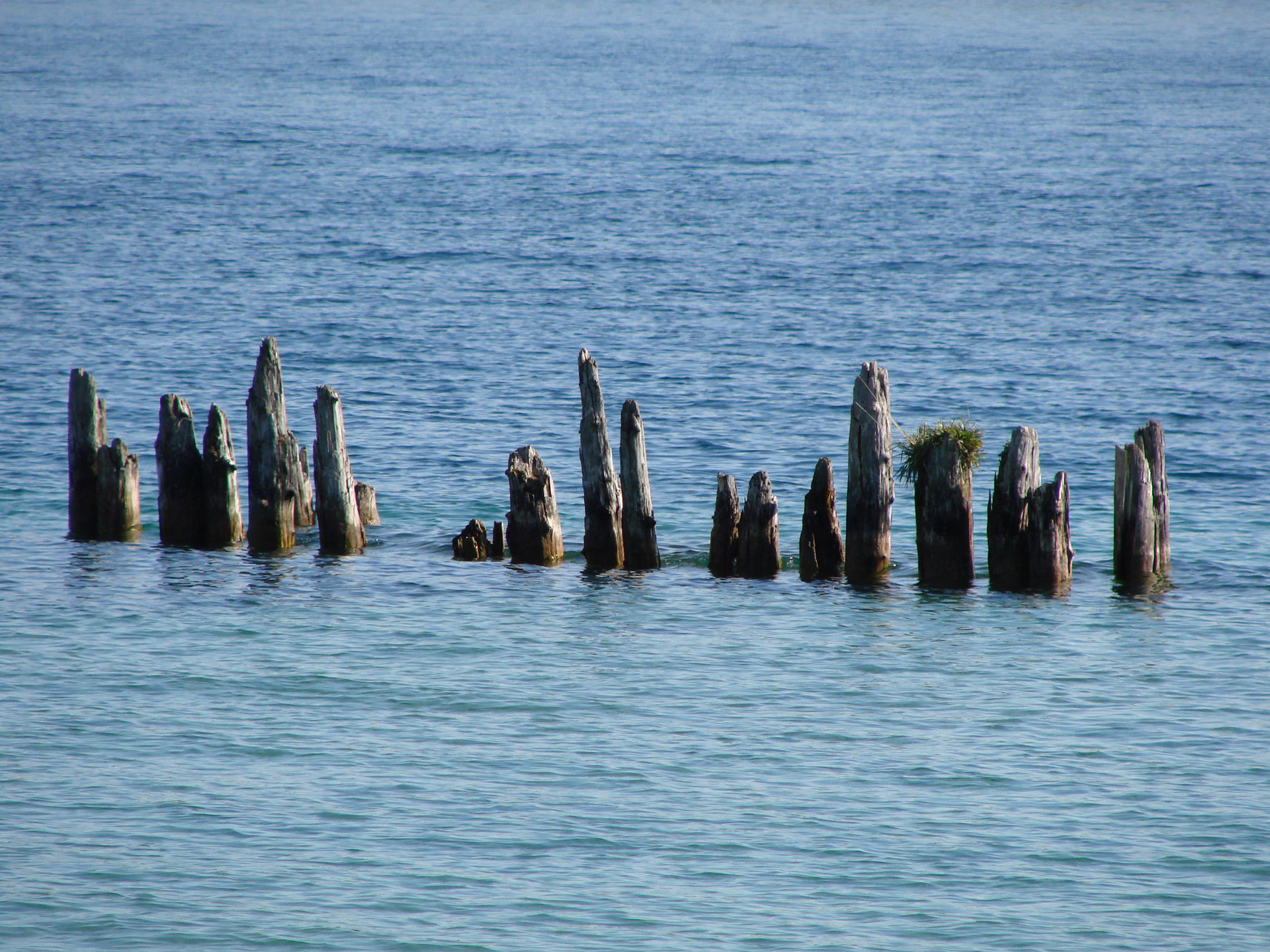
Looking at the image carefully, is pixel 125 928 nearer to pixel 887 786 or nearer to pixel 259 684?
pixel 259 684

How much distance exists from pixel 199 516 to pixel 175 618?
275 centimetres

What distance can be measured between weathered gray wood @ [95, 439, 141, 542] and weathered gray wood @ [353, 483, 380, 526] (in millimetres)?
3473

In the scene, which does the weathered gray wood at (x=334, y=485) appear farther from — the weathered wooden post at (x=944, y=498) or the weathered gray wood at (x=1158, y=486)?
the weathered gray wood at (x=1158, y=486)

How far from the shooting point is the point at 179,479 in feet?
78.1

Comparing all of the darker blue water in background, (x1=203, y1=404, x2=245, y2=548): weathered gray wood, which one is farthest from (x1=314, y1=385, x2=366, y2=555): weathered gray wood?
(x1=203, y1=404, x2=245, y2=548): weathered gray wood

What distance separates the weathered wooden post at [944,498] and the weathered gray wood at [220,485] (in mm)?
9776

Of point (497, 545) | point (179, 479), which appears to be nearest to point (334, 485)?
point (179, 479)

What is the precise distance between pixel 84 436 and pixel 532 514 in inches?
265

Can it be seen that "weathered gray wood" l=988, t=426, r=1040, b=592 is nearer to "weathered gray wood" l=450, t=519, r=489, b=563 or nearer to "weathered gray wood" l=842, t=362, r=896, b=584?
"weathered gray wood" l=842, t=362, r=896, b=584

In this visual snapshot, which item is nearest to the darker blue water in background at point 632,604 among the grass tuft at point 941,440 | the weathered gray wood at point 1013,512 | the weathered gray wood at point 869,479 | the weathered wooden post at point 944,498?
the weathered gray wood at point 1013,512

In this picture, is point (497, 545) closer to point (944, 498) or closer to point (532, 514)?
point (532, 514)

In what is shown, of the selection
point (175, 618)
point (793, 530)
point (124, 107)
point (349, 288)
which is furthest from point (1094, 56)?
point (175, 618)

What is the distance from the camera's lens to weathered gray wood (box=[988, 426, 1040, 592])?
70.1 ft

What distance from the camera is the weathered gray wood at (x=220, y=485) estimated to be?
2314cm
